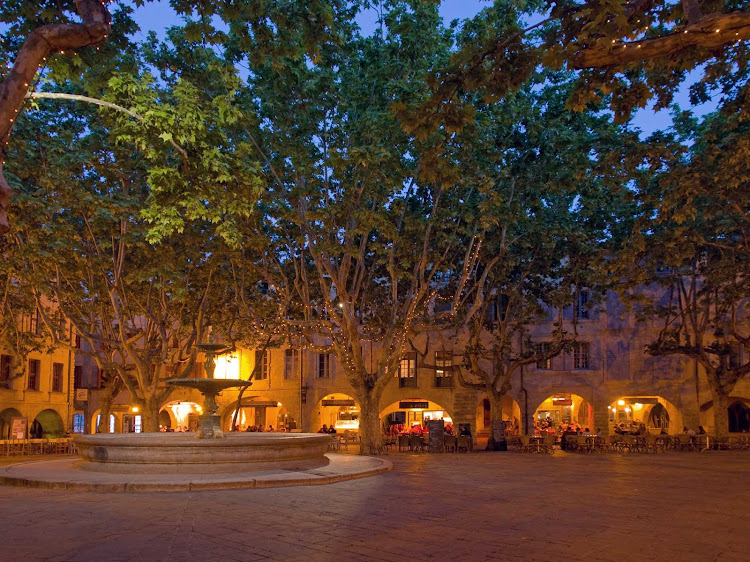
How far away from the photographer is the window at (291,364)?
134 feet

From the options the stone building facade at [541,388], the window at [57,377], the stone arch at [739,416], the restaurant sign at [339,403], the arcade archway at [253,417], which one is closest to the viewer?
the stone building facade at [541,388]

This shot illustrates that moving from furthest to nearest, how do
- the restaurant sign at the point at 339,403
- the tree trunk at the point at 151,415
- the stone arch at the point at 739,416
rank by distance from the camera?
the restaurant sign at the point at 339,403 < the stone arch at the point at 739,416 < the tree trunk at the point at 151,415

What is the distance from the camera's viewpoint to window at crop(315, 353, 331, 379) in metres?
40.4

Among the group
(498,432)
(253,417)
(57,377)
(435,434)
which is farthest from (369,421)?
(253,417)

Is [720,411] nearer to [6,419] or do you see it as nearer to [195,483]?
[195,483]

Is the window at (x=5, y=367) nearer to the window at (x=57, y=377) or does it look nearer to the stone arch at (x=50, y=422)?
the window at (x=57, y=377)

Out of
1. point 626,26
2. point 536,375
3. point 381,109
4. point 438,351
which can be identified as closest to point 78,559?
point 626,26

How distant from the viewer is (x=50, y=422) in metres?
38.8

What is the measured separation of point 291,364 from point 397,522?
3195 cm

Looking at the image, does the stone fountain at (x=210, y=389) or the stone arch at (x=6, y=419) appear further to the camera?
the stone arch at (x=6, y=419)

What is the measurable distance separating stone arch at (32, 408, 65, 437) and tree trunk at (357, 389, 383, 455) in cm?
2128

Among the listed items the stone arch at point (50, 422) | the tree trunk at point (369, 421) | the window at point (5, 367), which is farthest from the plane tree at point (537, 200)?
the stone arch at point (50, 422)

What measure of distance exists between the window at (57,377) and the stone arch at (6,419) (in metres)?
2.72

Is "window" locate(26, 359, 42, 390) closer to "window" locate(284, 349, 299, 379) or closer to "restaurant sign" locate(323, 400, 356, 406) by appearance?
"window" locate(284, 349, 299, 379)
